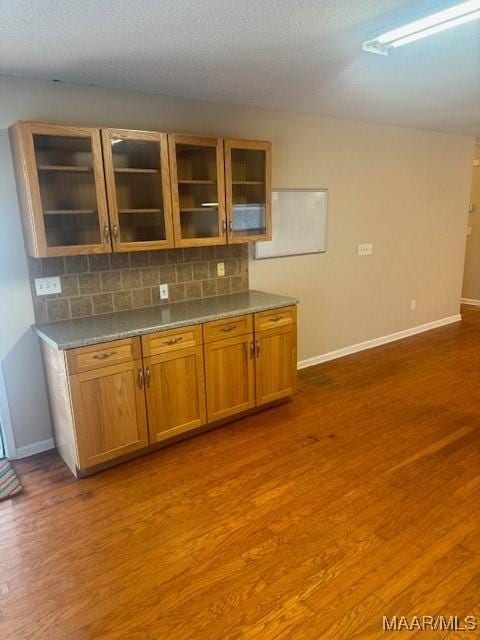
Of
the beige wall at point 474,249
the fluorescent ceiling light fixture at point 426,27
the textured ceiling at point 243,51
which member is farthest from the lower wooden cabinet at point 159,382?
the beige wall at point 474,249

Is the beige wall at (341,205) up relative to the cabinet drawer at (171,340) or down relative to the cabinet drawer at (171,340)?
up

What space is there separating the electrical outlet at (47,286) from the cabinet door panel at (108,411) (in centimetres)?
70

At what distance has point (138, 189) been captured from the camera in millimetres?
2857

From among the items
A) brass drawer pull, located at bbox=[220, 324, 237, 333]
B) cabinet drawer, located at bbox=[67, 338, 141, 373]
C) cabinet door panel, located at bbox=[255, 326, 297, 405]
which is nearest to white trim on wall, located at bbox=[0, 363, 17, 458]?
cabinet drawer, located at bbox=[67, 338, 141, 373]

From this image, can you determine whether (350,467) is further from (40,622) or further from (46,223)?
(46,223)

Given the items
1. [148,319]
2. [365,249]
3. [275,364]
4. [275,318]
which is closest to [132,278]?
[148,319]

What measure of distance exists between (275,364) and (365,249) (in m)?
2.00

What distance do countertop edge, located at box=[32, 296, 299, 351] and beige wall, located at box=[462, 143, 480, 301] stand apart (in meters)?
4.67

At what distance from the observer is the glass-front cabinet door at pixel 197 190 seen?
2.93 m

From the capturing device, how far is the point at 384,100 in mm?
3438

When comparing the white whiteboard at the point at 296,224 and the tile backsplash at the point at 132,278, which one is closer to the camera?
the tile backsplash at the point at 132,278

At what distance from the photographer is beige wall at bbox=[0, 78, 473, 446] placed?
2768 mm

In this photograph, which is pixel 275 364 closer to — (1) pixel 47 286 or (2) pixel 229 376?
(2) pixel 229 376

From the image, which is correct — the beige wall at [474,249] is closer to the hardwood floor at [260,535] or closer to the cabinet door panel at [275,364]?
the hardwood floor at [260,535]
